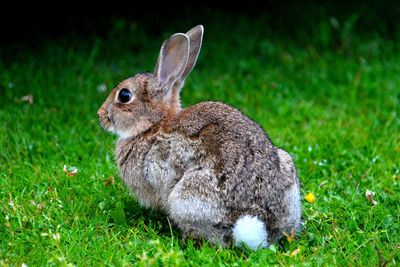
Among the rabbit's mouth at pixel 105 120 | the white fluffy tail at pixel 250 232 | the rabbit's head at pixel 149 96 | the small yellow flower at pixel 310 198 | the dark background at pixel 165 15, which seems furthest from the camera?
the dark background at pixel 165 15

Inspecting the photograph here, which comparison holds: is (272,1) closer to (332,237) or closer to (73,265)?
(332,237)

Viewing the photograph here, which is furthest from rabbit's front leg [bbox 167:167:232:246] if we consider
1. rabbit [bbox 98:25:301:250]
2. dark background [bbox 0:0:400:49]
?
dark background [bbox 0:0:400:49]

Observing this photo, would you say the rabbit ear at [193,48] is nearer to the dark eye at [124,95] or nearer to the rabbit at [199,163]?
the rabbit at [199,163]

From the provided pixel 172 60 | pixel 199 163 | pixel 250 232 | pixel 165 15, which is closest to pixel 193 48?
pixel 172 60

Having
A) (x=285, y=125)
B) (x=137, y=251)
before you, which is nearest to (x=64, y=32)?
(x=285, y=125)

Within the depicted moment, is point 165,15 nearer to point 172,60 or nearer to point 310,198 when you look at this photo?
point 172,60

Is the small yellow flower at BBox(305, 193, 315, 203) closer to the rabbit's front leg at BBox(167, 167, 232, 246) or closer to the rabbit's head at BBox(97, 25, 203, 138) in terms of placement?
the rabbit's front leg at BBox(167, 167, 232, 246)

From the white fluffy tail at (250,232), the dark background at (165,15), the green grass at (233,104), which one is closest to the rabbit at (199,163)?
the white fluffy tail at (250,232)
